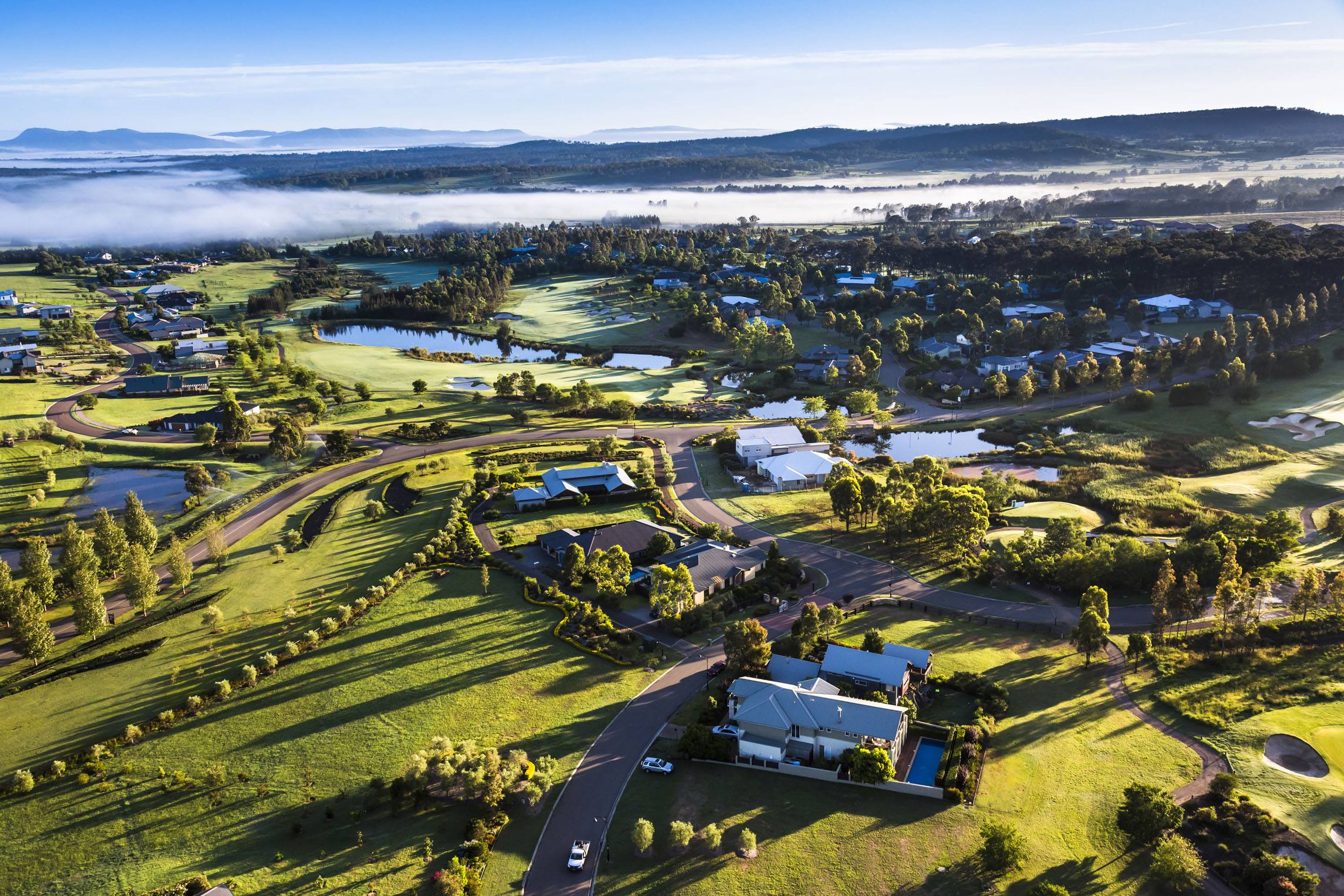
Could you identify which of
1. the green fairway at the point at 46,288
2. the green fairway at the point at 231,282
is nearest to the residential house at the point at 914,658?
the green fairway at the point at 231,282

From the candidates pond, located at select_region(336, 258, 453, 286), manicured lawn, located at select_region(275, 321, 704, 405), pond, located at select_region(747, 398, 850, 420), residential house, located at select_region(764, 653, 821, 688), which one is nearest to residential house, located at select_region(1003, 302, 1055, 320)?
pond, located at select_region(747, 398, 850, 420)

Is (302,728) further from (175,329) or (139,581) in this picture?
(175,329)

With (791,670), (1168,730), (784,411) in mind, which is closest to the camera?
(1168,730)

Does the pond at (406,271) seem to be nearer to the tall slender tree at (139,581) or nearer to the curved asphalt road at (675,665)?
the curved asphalt road at (675,665)

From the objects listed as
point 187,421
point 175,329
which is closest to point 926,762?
point 187,421

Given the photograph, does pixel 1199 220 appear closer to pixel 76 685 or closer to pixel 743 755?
pixel 743 755
